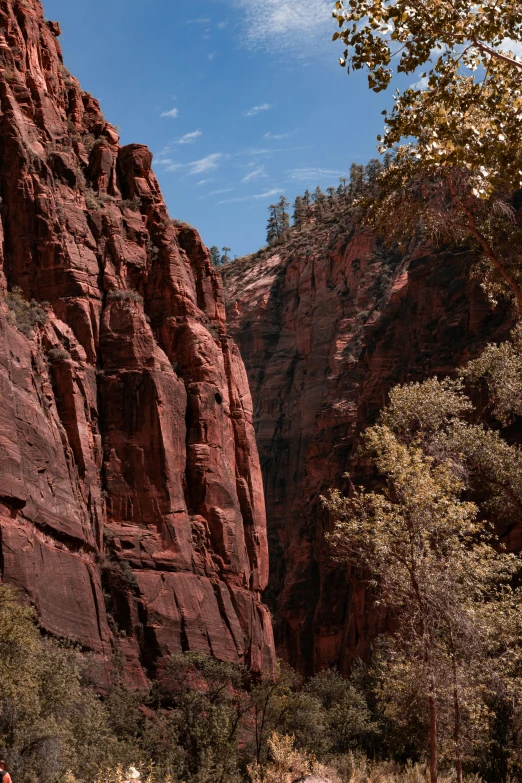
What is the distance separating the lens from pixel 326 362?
87812mm

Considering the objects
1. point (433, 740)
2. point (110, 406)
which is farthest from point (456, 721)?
point (110, 406)

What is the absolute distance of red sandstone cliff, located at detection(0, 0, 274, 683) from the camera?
36531 millimetres

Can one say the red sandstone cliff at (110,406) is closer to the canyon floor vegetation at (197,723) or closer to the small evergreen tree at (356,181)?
the canyon floor vegetation at (197,723)

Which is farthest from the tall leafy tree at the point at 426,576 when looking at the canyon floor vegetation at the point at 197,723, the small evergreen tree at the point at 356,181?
the small evergreen tree at the point at 356,181

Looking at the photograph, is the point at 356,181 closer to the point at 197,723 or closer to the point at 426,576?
the point at 197,723

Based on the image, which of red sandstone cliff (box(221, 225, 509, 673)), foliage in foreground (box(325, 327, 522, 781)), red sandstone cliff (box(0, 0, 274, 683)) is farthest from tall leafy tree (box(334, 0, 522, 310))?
red sandstone cliff (box(221, 225, 509, 673))

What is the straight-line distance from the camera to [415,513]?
858 inches

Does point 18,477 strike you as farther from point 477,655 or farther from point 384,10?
point 384,10

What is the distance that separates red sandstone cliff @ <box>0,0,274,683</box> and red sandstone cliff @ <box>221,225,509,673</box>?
1556 centimetres

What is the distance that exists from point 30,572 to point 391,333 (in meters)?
45.1

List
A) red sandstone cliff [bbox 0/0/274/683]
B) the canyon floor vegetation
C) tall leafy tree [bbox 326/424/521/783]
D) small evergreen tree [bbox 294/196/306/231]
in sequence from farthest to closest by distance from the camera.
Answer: small evergreen tree [bbox 294/196/306/231] < red sandstone cliff [bbox 0/0/274/683] < the canyon floor vegetation < tall leafy tree [bbox 326/424/521/783]

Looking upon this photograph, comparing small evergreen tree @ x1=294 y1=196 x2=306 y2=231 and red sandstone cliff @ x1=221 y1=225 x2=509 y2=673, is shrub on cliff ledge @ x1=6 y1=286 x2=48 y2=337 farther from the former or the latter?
small evergreen tree @ x1=294 y1=196 x2=306 y2=231

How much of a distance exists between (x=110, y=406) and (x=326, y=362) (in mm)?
46482

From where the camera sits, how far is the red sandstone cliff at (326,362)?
65.8 meters
